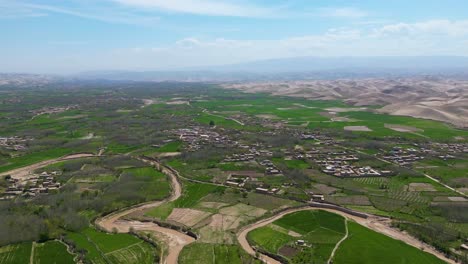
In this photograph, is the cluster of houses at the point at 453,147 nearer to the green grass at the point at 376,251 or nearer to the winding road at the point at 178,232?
the winding road at the point at 178,232

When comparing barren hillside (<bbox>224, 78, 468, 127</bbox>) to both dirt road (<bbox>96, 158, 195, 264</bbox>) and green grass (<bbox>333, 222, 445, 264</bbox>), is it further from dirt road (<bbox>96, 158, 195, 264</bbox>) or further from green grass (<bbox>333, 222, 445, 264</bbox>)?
dirt road (<bbox>96, 158, 195, 264</bbox>)

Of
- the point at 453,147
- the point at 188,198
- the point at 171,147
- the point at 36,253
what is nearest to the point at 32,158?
the point at 171,147

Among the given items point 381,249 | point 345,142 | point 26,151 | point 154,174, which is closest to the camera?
point 381,249

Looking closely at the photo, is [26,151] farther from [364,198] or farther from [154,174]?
[364,198]

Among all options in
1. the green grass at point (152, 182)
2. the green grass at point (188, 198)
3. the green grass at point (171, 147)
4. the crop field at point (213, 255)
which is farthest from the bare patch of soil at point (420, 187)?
the green grass at point (171, 147)

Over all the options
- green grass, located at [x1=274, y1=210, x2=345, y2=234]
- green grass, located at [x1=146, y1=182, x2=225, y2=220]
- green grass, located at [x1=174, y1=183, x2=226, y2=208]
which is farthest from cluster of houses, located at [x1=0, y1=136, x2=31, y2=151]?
green grass, located at [x1=274, y1=210, x2=345, y2=234]

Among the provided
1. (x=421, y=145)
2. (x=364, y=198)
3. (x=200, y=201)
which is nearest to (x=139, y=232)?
(x=200, y=201)
